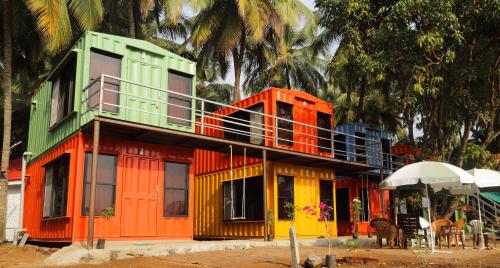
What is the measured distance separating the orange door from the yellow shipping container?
10.3 feet

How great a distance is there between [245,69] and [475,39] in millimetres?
19367

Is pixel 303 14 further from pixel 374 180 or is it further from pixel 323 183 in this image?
pixel 323 183

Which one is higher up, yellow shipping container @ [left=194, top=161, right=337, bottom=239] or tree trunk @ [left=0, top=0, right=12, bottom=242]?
tree trunk @ [left=0, top=0, right=12, bottom=242]

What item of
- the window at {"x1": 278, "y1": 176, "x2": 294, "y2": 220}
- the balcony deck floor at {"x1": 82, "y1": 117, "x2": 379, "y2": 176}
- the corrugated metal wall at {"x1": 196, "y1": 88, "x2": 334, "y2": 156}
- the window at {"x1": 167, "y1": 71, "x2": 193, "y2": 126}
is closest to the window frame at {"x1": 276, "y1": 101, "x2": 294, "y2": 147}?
the corrugated metal wall at {"x1": 196, "y1": 88, "x2": 334, "y2": 156}

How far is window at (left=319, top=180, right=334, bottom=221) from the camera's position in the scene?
18288 mm

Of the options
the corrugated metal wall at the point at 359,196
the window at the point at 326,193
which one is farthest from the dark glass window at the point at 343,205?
the window at the point at 326,193

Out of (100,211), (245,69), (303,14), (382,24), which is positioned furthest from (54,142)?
(245,69)

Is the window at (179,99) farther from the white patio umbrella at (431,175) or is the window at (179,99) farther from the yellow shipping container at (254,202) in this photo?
the white patio umbrella at (431,175)

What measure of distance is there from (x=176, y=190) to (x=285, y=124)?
553 centimetres

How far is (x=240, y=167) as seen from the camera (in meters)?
17.6

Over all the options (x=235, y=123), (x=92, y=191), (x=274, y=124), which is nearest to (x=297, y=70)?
(x=274, y=124)

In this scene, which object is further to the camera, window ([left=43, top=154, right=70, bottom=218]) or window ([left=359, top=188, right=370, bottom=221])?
window ([left=359, top=188, right=370, bottom=221])

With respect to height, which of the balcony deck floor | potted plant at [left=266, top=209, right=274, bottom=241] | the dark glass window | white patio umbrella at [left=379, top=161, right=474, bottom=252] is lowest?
potted plant at [left=266, top=209, right=274, bottom=241]

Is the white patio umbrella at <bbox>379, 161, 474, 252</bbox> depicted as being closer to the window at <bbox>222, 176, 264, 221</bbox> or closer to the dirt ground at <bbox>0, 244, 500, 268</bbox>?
the dirt ground at <bbox>0, 244, 500, 268</bbox>
